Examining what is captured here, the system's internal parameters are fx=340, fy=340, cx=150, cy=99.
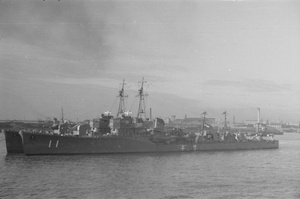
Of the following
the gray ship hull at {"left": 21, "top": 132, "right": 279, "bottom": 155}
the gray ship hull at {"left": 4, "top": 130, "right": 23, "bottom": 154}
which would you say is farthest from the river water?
the gray ship hull at {"left": 4, "top": 130, "right": 23, "bottom": 154}

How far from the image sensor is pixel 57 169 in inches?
1085

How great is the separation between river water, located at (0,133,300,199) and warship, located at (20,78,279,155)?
14.5ft

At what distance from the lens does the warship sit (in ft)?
123

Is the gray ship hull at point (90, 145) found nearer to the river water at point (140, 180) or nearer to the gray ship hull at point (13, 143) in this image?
the river water at point (140, 180)

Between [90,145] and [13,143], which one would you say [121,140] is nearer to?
[90,145]

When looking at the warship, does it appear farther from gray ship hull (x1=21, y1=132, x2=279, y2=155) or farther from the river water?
the river water

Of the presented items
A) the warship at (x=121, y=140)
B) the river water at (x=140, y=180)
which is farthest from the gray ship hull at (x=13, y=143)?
the river water at (x=140, y=180)

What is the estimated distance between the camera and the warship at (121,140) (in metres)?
37.4

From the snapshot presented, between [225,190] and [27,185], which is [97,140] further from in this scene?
[225,190]

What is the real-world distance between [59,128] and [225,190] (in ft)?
93.3

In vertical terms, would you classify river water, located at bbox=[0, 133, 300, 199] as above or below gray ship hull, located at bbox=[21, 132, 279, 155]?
below

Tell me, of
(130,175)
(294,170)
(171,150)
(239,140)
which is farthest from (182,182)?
(239,140)

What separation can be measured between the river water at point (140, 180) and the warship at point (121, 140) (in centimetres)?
441

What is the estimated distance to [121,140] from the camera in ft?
134
